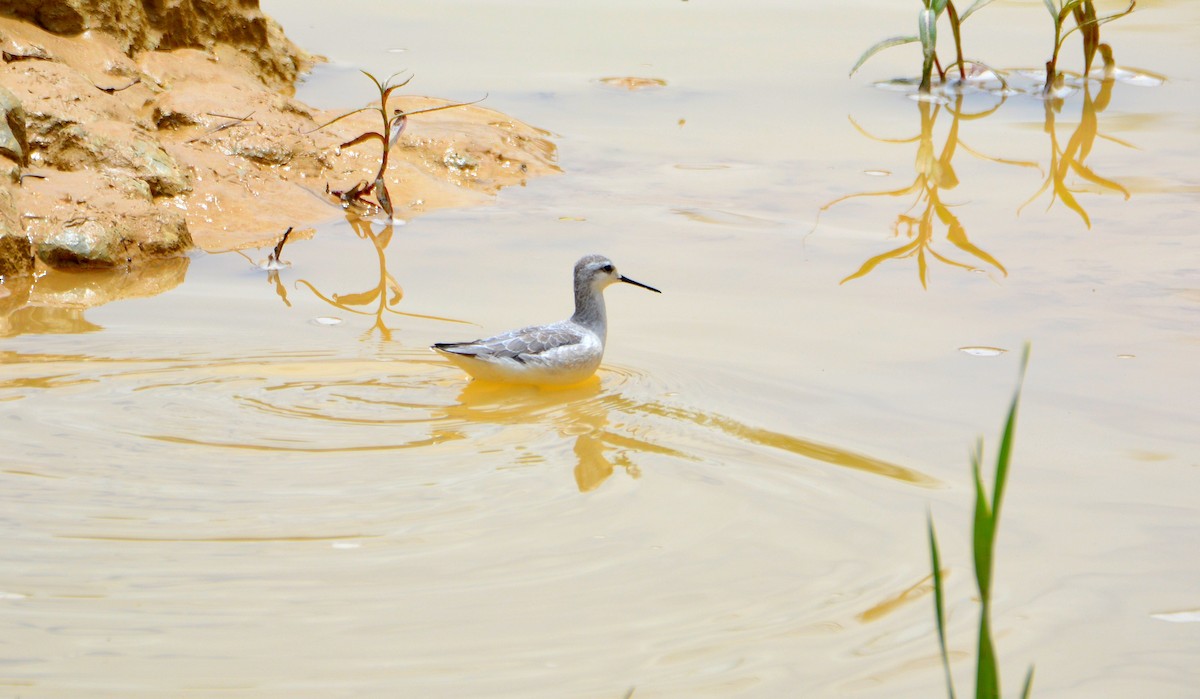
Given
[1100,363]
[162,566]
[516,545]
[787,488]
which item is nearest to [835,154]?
[1100,363]

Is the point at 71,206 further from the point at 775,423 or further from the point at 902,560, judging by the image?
the point at 902,560

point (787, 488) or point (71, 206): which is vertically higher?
point (71, 206)

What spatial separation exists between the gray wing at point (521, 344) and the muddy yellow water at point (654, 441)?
0.28 meters

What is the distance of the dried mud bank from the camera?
8.10 m

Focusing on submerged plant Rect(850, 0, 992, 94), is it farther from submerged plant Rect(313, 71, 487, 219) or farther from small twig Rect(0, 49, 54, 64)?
small twig Rect(0, 49, 54, 64)

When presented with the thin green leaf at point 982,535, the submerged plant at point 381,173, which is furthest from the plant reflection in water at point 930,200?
the thin green leaf at point 982,535

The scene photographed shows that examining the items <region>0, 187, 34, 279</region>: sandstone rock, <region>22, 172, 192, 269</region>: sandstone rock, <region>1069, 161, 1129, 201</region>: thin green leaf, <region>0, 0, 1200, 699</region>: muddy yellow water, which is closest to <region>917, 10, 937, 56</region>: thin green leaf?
<region>0, 0, 1200, 699</region>: muddy yellow water

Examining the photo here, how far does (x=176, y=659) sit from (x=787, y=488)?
2.48m

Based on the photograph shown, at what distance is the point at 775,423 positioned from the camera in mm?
5766

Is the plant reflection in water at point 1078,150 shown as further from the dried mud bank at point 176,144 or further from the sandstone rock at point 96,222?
the sandstone rock at point 96,222

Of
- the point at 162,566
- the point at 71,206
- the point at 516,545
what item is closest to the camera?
the point at 162,566

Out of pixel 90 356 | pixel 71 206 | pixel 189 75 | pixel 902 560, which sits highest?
pixel 189 75

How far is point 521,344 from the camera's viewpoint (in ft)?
20.6

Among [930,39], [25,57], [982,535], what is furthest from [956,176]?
[982,535]
